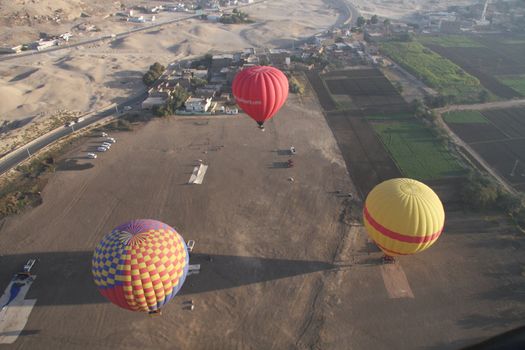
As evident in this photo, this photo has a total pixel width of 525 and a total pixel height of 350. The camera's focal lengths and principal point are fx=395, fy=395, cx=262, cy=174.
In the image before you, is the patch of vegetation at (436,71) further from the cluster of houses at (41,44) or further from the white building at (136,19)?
the cluster of houses at (41,44)

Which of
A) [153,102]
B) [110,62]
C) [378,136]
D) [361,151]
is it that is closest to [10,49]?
[110,62]

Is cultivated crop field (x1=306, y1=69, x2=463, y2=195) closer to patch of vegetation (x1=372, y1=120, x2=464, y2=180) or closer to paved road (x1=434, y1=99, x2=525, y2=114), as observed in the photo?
patch of vegetation (x1=372, y1=120, x2=464, y2=180)

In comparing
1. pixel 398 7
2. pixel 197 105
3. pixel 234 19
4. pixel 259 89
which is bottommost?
pixel 398 7

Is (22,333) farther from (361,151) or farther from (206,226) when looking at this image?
(361,151)

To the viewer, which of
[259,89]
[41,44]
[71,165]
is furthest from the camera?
[41,44]

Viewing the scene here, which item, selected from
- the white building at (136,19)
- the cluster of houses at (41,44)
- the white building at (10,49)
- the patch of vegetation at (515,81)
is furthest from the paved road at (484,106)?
the white building at (136,19)

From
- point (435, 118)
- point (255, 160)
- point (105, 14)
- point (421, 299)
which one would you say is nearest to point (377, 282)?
point (421, 299)

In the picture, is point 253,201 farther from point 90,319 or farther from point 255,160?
point 90,319

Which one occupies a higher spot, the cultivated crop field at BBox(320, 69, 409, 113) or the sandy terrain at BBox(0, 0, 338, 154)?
the sandy terrain at BBox(0, 0, 338, 154)

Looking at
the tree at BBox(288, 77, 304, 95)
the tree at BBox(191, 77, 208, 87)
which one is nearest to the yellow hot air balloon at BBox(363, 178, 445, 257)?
the tree at BBox(288, 77, 304, 95)
